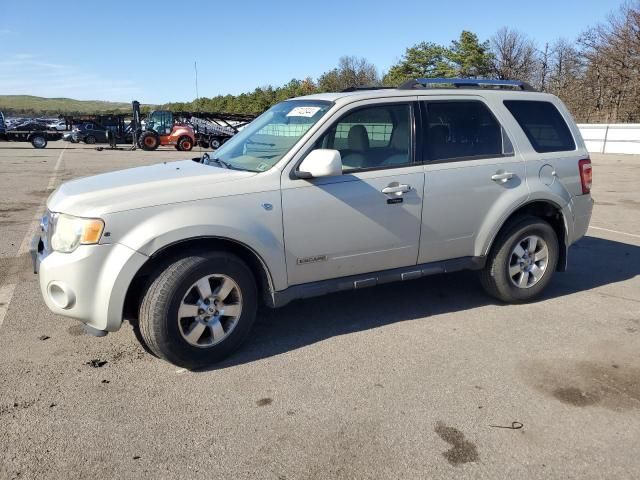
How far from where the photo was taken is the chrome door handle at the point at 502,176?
465 centimetres

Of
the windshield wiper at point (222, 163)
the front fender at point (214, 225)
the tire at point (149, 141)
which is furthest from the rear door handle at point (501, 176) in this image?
the tire at point (149, 141)

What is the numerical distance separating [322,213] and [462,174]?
1.35m

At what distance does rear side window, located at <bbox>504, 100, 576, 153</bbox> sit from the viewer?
4.95 meters

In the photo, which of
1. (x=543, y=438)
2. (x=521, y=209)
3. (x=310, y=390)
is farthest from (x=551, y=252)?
(x=310, y=390)

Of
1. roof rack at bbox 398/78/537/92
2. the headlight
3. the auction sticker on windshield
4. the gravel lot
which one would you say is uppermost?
roof rack at bbox 398/78/537/92

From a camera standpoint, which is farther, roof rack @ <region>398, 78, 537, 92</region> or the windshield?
roof rack @ <region>398, 78, 537, 92</region>

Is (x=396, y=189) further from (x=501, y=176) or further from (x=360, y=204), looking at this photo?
(x=501, y=176)

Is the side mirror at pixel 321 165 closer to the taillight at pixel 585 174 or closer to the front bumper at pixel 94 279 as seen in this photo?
the front bumper at pixel 94 279

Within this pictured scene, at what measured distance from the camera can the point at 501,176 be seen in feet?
15.3

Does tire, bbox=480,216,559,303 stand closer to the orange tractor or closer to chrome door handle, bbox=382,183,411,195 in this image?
chrome door handle, bbox=382,183,411,195

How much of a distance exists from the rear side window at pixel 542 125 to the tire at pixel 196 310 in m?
2.92

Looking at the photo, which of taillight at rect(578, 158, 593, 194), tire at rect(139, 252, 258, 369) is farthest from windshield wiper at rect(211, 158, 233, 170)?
taillight at rect(578, 158, 593, 194)

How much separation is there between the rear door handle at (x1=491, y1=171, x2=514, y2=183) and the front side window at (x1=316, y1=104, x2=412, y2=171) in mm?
836

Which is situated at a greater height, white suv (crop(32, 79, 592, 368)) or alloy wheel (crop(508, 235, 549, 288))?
white suv (crop(32, 79, 592, 368))
